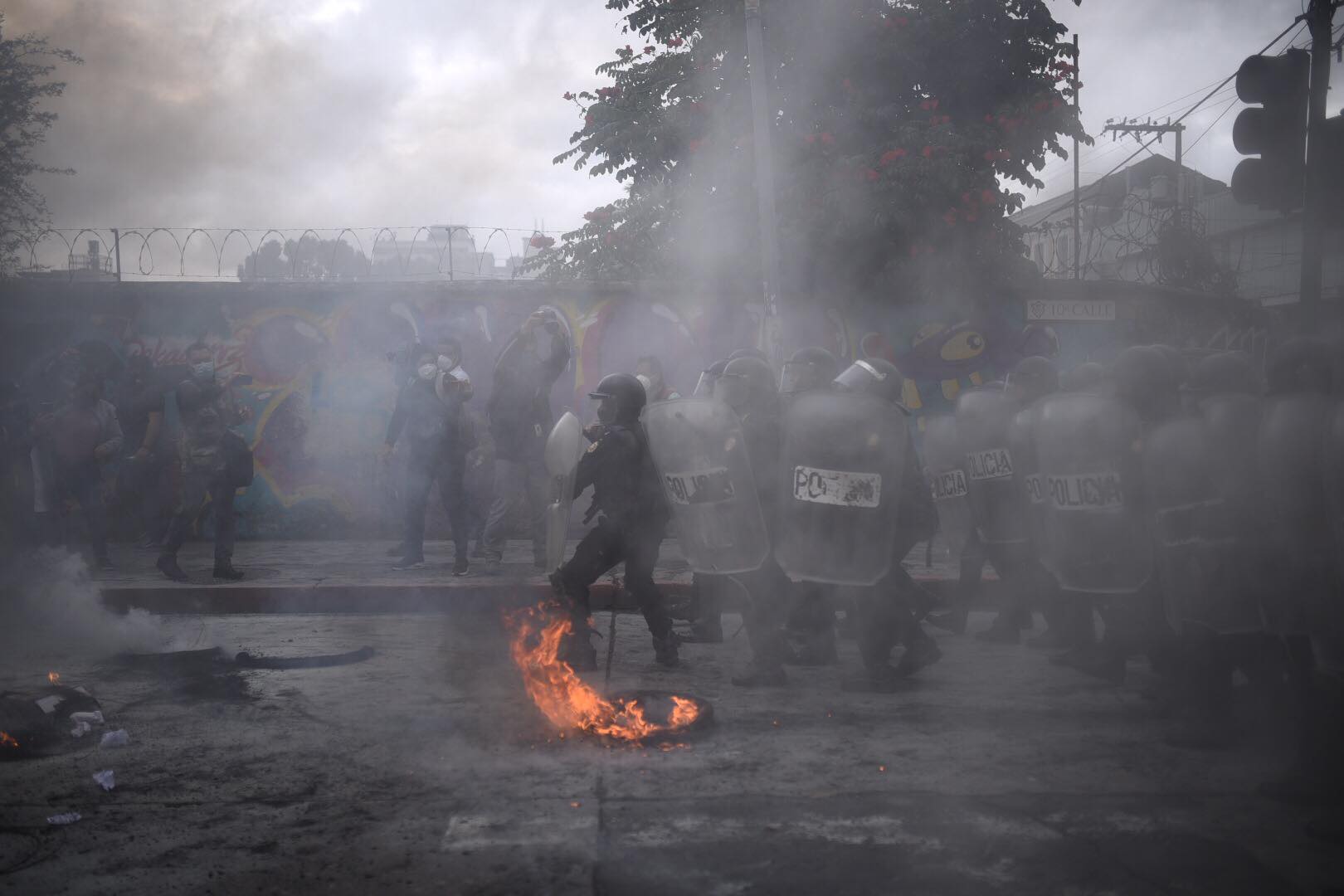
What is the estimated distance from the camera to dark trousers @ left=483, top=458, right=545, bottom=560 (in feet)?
28.2

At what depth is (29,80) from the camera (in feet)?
41.9

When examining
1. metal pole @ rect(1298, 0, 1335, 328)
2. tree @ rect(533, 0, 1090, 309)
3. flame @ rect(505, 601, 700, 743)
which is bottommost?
flame @ rect(505, 601, 700, 743)

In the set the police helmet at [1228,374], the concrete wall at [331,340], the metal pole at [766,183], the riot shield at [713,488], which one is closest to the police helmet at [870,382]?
the riot shield at [713,488]

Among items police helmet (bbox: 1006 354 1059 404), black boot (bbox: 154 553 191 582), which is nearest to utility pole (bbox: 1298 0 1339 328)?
police helmet (bbox: 1006 354 1059 404)

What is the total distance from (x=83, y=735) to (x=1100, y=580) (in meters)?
4.51

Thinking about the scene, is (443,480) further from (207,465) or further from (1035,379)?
(1035,379)

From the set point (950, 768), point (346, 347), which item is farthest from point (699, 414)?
point (346, 347)

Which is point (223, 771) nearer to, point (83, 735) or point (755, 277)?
point (83, 735)

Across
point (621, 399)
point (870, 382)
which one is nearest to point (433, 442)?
point (621, 399)

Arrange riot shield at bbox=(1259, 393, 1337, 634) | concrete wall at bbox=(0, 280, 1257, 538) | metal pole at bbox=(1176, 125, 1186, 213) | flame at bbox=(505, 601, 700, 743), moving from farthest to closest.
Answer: metal pole at bbox=(1176, 125, 1186, 213) → concrete wall at bbox=(0, 280, 1257, 538) → flame at bbox=(505, 601, 700, 743) → riot shield at bbox=(1259, 393, 1337, 634)

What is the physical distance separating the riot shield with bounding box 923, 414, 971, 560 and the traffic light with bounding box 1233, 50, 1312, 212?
81.4 inches

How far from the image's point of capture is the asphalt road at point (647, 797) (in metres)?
3.02

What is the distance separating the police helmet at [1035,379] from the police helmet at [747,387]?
169 cm

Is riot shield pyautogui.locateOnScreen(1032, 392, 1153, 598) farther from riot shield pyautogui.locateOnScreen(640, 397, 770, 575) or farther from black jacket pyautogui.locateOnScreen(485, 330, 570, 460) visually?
black jacket pyautogui.locateOnScreen(485, 330, 570, 460)
